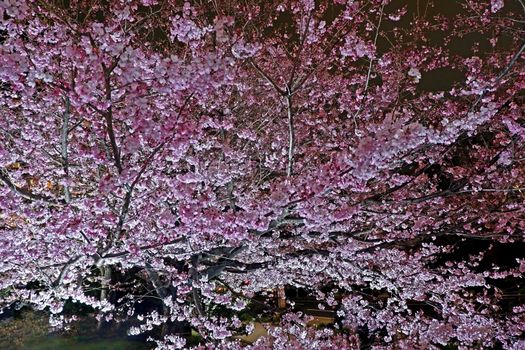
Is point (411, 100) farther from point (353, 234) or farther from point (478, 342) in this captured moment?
point (478, 342)

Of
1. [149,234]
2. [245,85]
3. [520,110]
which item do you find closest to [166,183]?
[149,234]

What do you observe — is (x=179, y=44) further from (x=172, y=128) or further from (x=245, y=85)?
(x=172, y=128)

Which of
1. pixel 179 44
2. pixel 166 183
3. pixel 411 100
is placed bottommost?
pixel 166 183

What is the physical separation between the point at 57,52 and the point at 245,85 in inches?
137

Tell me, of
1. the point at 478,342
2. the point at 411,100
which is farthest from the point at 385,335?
the point at 411,100

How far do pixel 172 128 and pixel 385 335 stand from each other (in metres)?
8.47

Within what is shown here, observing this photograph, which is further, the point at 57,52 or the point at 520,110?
the point at 520,110

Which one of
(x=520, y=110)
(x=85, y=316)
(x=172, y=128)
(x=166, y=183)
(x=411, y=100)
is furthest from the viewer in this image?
(x=85, y=316)

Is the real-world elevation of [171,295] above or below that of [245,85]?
below

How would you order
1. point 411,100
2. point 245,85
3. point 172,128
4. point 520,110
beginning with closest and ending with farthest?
point 172,128
point 520,110
point 245,85
point 411,100

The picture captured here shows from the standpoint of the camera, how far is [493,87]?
5961mm

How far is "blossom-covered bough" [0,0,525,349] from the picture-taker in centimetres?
587

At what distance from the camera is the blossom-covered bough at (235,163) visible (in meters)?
5.87

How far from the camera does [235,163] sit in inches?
353
